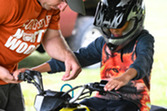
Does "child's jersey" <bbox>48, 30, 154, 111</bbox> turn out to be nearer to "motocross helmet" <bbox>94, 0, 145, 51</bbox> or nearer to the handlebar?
"motocross helmet" <bbox>94, 0, 145, 51</bbox>

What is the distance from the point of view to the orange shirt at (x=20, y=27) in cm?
251

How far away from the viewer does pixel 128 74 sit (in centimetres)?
270

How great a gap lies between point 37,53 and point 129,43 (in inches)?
207

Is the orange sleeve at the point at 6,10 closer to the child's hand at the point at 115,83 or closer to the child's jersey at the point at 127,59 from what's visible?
the child's jersey at the point at 127,59

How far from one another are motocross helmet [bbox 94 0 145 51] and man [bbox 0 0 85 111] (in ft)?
1.61

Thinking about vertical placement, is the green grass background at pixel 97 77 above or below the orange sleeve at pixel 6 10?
below

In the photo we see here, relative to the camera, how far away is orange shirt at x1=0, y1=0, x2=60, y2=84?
2.51 metres

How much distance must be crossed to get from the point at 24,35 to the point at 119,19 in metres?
0.96

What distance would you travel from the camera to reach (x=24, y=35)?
2748mm

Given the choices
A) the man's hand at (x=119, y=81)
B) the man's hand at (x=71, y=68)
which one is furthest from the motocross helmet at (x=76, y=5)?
the man's hand at (x=119, y=81)

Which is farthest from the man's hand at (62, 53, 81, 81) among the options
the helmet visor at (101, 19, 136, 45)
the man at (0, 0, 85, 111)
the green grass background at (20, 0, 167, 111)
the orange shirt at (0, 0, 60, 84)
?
the green grass background at (20, 0, 167, 111)

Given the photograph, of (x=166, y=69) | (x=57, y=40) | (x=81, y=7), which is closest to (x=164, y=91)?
(x=166, y=69)

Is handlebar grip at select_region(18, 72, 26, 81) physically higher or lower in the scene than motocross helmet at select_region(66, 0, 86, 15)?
lower

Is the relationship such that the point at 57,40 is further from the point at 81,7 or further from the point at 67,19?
the point at 67,19
